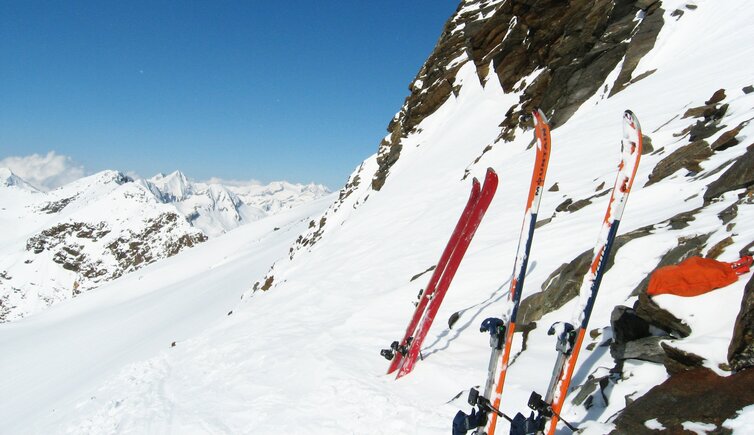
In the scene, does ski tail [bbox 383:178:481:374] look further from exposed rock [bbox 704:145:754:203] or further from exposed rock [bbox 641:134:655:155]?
exposed rock [bbox 641:134:655:155]

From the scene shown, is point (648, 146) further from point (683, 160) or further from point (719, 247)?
point (719, 247)

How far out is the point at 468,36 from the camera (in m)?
36.0

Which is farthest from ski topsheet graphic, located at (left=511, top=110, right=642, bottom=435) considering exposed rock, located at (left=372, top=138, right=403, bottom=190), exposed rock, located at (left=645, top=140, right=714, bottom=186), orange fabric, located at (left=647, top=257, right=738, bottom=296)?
exposed rock, located at (left=372, top=138, right=403, bottom=190)

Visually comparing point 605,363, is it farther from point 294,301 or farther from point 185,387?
point 294,301

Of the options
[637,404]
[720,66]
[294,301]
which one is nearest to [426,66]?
[720,66]

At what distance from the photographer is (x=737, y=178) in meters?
7.60

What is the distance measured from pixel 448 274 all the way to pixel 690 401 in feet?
16.3

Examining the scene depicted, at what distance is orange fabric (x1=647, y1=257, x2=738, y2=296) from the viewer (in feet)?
14.9

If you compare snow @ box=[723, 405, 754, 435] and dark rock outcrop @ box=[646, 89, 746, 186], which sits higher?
dark rock outcrop @ box=[646, 89, 746, 186]

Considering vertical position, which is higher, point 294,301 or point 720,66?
point 720,66

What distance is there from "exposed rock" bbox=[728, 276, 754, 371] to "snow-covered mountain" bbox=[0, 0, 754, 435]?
0.02 metres

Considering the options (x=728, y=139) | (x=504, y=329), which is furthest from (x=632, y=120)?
(x=728, y=139)

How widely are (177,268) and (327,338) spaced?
180ft

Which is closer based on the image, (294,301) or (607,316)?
(607,316)
